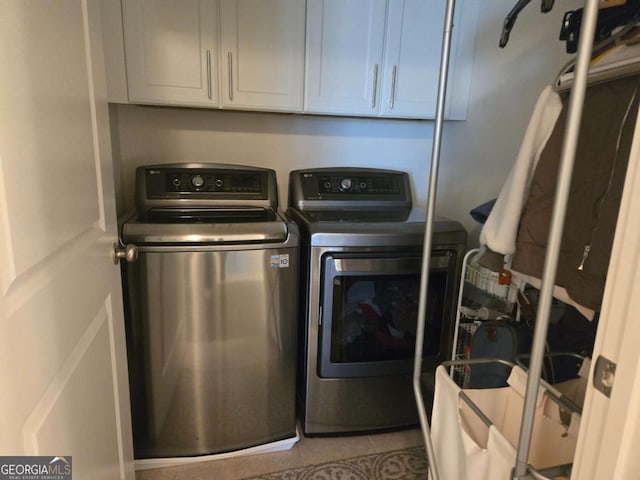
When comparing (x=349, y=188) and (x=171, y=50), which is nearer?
(x=171, y=50)

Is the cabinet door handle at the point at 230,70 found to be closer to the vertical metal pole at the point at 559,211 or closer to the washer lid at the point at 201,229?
the washer lid at the point at 201,229

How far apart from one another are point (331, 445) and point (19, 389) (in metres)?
1.52

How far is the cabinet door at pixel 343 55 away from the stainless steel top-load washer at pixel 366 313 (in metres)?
0.54

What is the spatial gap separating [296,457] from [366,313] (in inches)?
27.4

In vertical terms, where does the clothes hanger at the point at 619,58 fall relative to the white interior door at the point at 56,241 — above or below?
above

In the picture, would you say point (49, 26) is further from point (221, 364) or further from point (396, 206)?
point (396, 206)

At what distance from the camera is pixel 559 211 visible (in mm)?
637

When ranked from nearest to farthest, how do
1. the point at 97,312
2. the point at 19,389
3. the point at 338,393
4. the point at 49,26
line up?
the point at 19,389, the point at 49,26, the point at 97,312, the point at 338,393

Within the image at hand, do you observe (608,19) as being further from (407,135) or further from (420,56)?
(407,135)

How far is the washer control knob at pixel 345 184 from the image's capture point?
83.4 inches

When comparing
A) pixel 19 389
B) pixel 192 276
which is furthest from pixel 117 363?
pixel 19 389

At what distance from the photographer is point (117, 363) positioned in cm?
116

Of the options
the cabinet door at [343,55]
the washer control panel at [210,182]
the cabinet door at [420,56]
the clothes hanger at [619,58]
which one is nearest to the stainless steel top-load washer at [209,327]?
the washer control panel at [210,182]

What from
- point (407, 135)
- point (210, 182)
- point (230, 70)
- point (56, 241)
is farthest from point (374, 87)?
point (56, 241)
